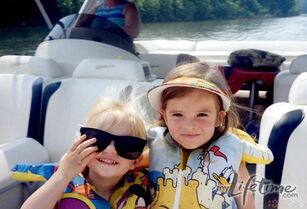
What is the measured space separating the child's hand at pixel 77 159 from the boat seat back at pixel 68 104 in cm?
106

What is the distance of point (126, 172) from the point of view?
1.86 m

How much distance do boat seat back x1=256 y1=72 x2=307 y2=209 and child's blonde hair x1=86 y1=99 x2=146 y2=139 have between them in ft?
1.97

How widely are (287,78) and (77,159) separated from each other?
2066 millimetres

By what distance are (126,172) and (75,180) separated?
17 cm

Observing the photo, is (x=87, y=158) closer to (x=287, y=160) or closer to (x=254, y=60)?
(x=287, y=160)

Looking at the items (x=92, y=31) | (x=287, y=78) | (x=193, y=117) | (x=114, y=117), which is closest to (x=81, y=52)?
(x=92, y=31)

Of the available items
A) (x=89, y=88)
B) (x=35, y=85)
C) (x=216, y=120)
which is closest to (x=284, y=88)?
(x=89, y=88)

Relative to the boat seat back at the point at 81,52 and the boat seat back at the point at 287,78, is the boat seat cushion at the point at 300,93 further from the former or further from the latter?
the boat seat back at the point at 81,52

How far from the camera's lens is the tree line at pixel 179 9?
14.7ft

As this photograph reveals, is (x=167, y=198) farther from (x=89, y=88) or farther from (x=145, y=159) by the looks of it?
(x=89, y=88)

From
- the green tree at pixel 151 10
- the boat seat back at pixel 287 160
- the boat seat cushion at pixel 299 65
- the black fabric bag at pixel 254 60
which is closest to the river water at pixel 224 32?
the green tree at pixel 151 10

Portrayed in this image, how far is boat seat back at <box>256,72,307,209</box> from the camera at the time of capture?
2.13m

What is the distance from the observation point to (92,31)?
11.7ft

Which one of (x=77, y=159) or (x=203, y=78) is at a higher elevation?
(x=203, y=78)
